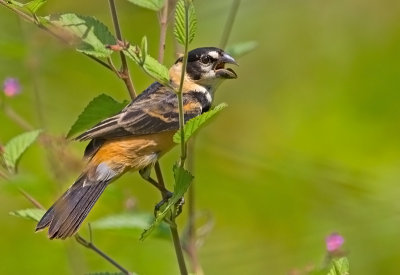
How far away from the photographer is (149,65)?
2.81m

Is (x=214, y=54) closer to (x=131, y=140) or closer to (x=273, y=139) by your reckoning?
(x=131, y=140)

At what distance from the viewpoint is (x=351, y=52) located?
809 cm

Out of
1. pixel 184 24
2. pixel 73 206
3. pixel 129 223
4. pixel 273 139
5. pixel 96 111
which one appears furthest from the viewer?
pixel 273 139

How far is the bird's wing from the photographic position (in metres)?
3.57

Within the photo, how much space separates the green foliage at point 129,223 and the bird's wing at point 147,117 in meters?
0.31

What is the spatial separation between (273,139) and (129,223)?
12.5 ft

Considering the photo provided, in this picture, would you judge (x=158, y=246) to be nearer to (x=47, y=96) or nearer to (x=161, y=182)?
(x=47, y=96)

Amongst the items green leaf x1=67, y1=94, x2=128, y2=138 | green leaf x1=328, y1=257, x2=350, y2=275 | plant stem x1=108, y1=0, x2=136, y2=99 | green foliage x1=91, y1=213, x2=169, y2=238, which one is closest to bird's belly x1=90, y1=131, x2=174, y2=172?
green foliage x1=91, y1=213, x2=169, y2=238

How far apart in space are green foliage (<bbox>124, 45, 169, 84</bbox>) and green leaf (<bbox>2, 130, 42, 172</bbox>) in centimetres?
78

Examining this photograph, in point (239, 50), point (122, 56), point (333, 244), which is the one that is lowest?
point (333, 244)

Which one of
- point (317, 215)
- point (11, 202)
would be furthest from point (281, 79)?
point (11, 202)

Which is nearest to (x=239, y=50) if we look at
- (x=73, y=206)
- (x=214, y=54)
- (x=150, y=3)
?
(x=214, y=54)

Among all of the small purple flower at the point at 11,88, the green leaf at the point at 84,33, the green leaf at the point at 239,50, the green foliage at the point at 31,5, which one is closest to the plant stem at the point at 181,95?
the green leaf at the point at 84,33

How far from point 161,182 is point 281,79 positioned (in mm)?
4668
